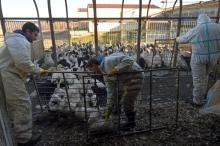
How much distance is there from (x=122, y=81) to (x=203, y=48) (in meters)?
2.02

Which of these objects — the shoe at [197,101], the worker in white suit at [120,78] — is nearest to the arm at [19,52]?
the worker in white suit at [120,78]

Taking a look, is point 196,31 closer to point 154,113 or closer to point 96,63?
point 154,113

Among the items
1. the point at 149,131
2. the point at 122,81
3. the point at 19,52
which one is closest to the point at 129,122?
the point at 149,131

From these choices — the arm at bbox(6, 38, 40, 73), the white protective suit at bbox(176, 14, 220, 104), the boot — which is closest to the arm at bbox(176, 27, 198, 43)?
the white protective suit at bbox(176, 14, 220, 104)

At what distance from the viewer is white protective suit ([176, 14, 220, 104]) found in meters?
5.21

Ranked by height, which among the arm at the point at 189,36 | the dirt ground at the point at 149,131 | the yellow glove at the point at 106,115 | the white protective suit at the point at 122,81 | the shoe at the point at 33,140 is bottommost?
the dirt ground at the point at 149,131

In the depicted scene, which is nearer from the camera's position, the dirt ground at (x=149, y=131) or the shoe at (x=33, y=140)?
the shoe at (x=33, y=140)

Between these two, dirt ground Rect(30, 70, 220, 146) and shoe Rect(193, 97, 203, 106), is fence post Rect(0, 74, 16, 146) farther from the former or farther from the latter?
shoe Rect(193, 97, 203, 106)

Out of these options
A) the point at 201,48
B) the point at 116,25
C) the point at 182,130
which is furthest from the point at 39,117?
the point at 116,25

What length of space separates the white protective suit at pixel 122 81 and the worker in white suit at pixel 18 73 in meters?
0.98

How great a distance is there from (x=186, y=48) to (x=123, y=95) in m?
5.63

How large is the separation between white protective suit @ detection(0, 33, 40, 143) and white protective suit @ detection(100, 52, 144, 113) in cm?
106

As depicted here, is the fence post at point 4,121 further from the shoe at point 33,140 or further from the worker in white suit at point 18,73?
the shoe at point 33,140

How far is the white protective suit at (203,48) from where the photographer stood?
5.21 m
